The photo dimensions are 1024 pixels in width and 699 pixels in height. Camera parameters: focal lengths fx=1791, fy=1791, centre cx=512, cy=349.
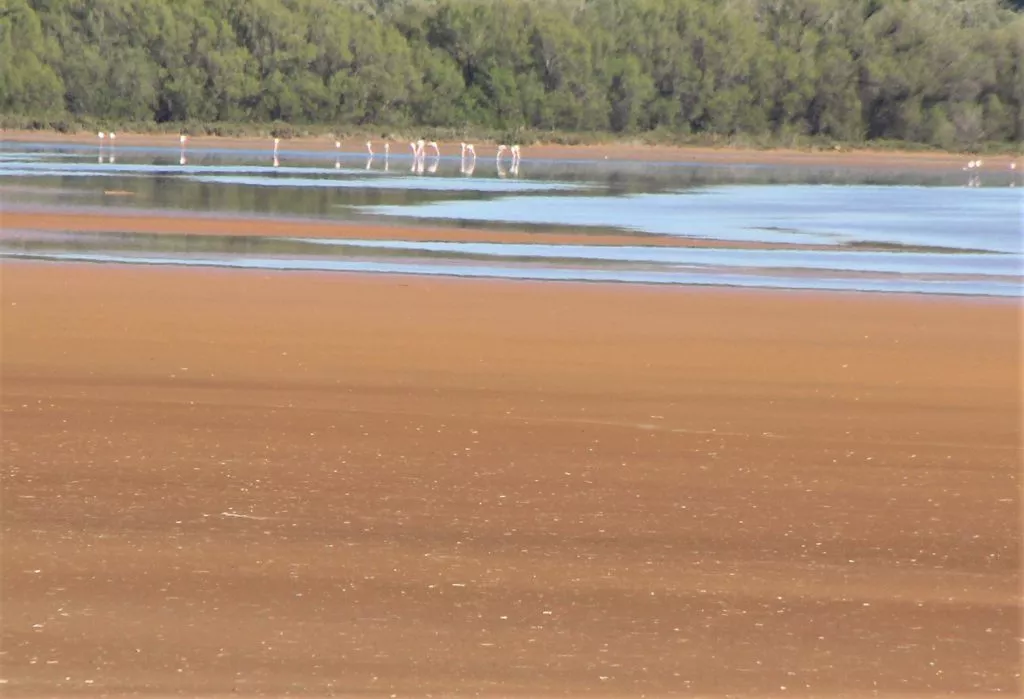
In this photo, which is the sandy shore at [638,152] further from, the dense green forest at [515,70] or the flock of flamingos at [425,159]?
the dense green forest at [515,70]

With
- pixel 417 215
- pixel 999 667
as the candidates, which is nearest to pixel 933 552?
pixel 999 667

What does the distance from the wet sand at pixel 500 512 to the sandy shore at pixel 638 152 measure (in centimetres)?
4673

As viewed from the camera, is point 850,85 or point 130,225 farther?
point 850,85

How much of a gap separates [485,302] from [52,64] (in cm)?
6247

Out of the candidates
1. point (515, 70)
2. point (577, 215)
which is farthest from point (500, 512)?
point (515, 70)

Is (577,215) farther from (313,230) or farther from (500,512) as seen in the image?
(500,512)

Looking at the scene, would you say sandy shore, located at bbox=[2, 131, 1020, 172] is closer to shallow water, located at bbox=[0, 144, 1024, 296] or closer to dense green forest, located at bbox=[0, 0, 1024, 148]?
dense green forest, located at bbox=[0, 0, 1024, 148]

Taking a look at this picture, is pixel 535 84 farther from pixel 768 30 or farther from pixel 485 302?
pixel 485 302

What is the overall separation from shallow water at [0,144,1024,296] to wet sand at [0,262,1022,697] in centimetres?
480

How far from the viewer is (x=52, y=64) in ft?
235

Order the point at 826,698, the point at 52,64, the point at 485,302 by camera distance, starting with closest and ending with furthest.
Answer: the point at 826,698 → the point at 485,302 → the point at 52,64

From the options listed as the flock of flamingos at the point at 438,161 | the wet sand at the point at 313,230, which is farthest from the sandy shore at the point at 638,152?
the wet sand at the point at 313,230

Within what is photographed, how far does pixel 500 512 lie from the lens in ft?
21.1

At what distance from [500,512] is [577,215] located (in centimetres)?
1739
